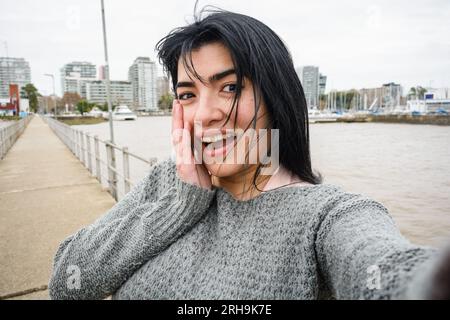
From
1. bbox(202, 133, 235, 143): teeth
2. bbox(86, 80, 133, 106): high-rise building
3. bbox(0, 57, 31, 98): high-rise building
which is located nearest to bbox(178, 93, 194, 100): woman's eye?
bbox(202, 133, 235, 143): teeth

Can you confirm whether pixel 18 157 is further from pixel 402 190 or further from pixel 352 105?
pixel 352 105

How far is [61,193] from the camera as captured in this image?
5.60 meters

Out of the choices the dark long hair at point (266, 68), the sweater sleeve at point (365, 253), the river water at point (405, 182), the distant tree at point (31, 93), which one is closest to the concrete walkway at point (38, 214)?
the dark long hair at point (266, 68)

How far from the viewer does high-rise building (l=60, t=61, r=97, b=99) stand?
104 meters

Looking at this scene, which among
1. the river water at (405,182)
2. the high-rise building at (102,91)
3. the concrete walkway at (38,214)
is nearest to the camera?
the concrete walkway at (38,214)

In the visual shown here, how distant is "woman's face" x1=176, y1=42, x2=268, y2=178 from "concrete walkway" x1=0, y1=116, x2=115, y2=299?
7.26ft

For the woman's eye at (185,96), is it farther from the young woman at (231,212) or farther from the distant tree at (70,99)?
the distant tree at (70,99)

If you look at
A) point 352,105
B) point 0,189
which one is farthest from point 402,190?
point 352,105

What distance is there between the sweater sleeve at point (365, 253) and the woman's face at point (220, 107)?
31 centimetres

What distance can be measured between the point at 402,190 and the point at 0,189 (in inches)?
394

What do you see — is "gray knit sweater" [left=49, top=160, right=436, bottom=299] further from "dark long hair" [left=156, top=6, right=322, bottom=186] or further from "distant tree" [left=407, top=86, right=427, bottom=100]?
"distant tree" [left=407, top=86, right=427, bottom=100]

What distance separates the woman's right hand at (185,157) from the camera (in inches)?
42.5

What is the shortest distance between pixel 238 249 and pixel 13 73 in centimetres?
7742

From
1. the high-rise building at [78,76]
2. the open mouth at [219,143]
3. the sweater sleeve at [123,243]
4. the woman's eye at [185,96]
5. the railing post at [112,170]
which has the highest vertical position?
the high-rise building at [78,76]
